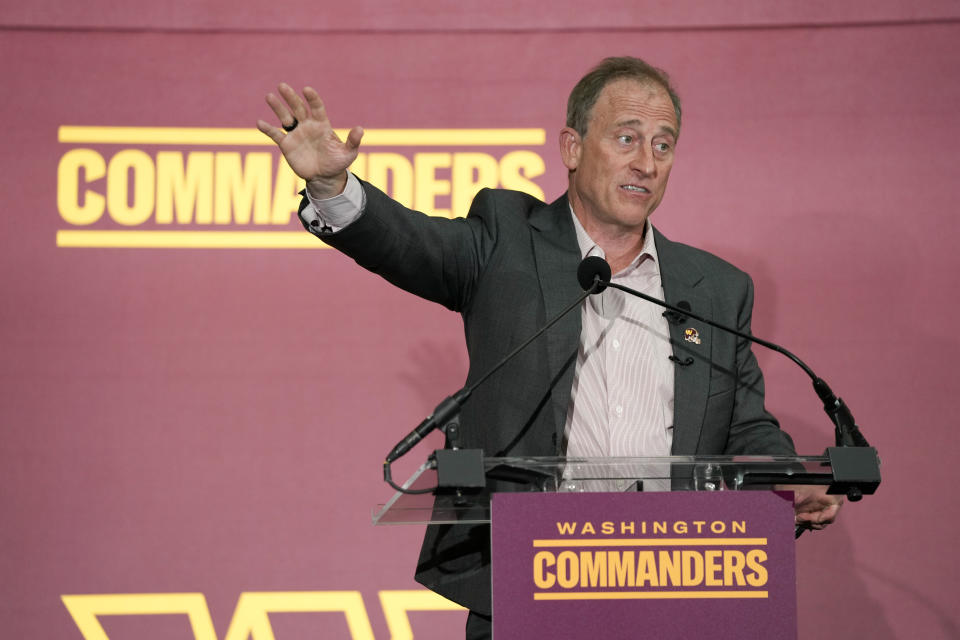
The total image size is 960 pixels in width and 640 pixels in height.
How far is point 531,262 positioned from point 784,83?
1697 mm

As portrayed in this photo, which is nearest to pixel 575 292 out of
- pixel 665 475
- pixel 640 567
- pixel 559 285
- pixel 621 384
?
pixel 559 285

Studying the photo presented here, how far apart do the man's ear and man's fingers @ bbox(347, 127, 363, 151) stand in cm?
68

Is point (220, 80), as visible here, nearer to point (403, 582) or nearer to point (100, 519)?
point (100, 519)

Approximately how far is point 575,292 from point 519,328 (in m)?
0.13

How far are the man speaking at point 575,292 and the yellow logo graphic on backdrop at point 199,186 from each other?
109 cm

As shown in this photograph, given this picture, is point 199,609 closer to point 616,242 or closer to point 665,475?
point 616,242

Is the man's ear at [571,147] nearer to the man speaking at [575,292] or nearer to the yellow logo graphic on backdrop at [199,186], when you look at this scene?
the man speaking at [575,292]

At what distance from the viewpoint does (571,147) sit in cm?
228

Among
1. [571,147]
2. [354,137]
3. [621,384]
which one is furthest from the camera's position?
[571,147]

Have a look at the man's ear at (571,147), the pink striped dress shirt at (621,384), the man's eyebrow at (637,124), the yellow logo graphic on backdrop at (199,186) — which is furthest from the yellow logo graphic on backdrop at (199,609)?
the man's eyebrow at (637,124)

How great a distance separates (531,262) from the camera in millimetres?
2059

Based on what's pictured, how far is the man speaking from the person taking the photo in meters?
1.76

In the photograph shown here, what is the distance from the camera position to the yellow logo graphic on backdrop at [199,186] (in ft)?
10.8

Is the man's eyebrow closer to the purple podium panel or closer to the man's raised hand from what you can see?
the man's raised hand
